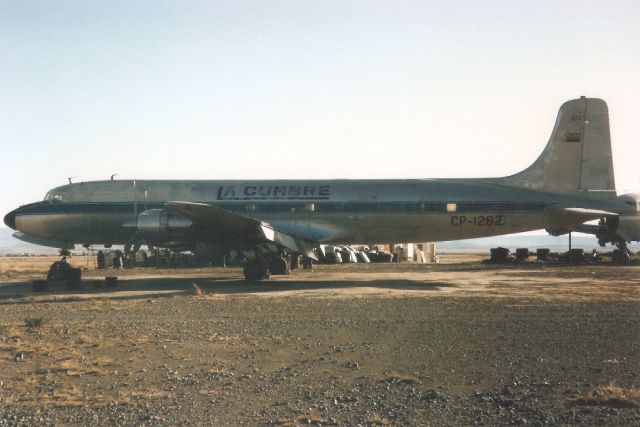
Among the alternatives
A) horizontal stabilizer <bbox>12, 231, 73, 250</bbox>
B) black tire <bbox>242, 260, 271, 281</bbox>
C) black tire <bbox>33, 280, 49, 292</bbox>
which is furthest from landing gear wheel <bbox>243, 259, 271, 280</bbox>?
horizontal stabilizer <bbox>12, 231, 73, 250</bbox>

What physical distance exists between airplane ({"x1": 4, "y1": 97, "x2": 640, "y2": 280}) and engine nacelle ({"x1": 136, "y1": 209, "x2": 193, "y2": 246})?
4 centimetres

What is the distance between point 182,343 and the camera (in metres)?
11.8

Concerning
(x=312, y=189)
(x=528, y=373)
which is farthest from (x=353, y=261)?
(x=528, y=373)

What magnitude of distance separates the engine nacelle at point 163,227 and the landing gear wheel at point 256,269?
2.89m

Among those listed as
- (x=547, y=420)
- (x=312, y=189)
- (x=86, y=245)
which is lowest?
(x=547, y=420)

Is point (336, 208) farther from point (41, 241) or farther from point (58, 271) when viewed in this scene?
point (41, 241)

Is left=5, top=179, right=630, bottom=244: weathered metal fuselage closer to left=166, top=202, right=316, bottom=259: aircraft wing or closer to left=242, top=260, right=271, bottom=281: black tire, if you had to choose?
left=166, top=202, right=316, bottom=259: aircraft wing

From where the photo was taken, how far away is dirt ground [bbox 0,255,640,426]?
24.3 ft

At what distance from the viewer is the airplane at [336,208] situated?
24859mm

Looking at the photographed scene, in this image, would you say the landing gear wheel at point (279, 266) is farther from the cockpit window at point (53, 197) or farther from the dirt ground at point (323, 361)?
the cockpit window at point (53, 197)

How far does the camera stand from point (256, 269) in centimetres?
2569

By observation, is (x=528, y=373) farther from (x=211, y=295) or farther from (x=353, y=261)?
(x=353, y=261)

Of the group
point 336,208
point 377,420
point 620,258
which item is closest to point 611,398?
point 377,420

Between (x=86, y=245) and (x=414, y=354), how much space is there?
865 inches
